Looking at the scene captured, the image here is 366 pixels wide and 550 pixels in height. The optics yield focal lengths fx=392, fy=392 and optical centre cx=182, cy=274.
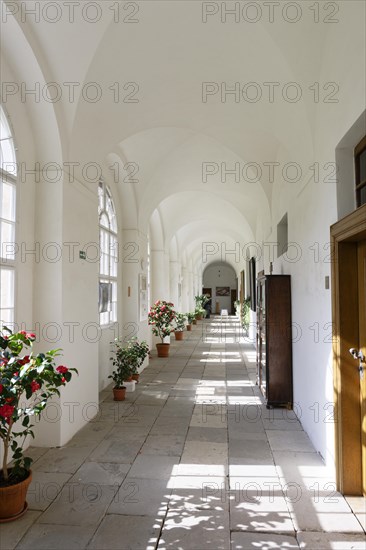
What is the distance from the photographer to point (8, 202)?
395 cm

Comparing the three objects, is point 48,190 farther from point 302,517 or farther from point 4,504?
point 302,517

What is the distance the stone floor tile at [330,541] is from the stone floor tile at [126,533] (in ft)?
3.24

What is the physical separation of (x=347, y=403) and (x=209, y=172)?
642 centimetres

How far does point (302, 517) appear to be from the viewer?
290cm

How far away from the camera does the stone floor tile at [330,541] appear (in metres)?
2.54

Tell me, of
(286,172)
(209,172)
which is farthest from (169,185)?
(286,172)

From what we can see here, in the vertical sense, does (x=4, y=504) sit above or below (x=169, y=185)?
below

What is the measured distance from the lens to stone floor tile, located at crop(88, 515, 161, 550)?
255 cm

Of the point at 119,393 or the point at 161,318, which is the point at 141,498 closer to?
the point at 119,393

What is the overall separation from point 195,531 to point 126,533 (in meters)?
0.47

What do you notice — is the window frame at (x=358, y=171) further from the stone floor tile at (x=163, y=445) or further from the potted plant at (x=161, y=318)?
the potted plant at (x=161, y=318)

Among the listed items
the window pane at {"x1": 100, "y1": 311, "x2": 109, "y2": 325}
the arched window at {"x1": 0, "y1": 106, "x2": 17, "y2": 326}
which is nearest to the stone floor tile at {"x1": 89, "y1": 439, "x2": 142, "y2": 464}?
the arched window at {"x1": 0, "y1": 106, "x2": 17, "y2": 326}

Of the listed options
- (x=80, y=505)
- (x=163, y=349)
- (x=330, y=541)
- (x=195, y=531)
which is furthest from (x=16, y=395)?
(x=163, y=349)

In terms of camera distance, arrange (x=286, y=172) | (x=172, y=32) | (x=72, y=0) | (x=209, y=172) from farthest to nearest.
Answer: (x=209, y=172), (x=286, y=172), (x=172, y=32), (x=72, y=0)
